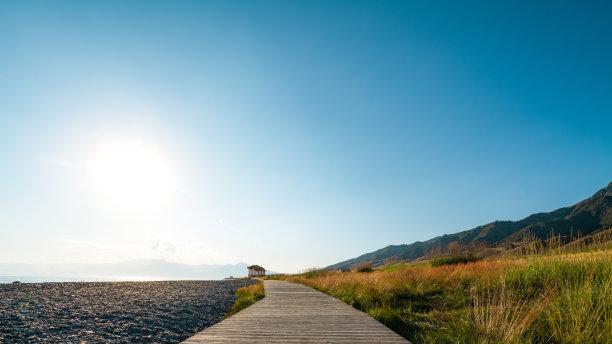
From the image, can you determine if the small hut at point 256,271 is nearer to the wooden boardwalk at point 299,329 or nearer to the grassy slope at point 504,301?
the grassy slope at point 504,301

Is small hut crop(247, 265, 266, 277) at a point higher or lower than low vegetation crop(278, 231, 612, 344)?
lower

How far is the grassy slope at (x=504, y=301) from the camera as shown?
17.0ft

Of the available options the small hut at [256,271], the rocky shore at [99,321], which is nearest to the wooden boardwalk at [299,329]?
the rocky shore at [99,321]

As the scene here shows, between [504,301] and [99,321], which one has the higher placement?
[99,321]

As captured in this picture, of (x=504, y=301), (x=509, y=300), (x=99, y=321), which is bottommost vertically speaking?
(x=504, y=301)

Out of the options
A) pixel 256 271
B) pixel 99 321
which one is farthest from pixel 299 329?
pixel 256 271

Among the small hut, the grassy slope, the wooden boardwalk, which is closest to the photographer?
the wooden boardwalk

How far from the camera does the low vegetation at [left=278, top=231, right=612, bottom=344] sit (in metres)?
5.19

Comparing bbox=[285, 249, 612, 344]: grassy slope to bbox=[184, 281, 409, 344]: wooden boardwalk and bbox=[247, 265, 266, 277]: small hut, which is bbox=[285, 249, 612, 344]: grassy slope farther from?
bbox=[247, 265, 266, 277]: small hut

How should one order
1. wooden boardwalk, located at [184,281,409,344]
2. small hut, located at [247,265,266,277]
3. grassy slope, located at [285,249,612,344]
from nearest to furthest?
Answer: wooden boardwalk, located at [184,281,409,344] → grassy slope, located at [285,249,612,344] → small hut, located at [247,265,266,277]

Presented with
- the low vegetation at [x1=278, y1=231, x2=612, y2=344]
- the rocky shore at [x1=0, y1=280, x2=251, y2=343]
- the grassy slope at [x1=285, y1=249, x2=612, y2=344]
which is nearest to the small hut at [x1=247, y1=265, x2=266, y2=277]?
the rocky shore at [x1=0, y1=280, x2=251, y2=343]

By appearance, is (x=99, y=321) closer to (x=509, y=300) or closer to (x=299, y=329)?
(x=299, y=329)

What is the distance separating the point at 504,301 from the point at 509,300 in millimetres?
1678

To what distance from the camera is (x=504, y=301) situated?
826 centimetres
